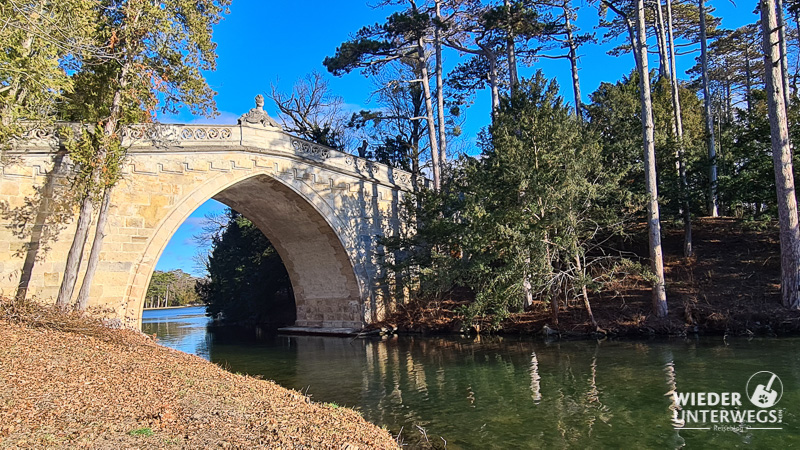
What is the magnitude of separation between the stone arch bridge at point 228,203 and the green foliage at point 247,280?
429 cm

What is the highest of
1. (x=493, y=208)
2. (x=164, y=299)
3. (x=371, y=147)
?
(x=371, y=147)

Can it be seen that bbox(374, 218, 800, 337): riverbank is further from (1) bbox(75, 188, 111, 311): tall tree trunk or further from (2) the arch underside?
(1) bbox(75, 188, 111, 311): tall tree trunk

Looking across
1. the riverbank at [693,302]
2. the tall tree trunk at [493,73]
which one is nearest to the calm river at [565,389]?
the riverbank at [693,302]

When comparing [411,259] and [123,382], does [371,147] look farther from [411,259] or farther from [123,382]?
[123,382]

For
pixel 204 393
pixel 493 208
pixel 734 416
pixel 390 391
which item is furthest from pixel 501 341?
pixel 204 393

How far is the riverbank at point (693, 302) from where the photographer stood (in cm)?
1197

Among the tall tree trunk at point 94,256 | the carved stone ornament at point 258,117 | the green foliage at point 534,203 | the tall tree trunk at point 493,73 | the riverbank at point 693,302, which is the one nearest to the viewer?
the tall tree trunk at point 94,256

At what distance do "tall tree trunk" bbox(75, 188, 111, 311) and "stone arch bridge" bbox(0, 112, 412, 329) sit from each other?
111cm

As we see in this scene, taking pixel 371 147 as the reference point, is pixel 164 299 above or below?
below

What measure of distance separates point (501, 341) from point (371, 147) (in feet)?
55.8

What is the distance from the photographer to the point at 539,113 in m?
12.9

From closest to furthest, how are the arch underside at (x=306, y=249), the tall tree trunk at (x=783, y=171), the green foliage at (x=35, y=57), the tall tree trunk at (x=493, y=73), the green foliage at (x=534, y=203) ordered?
1. the green foliage at (x=35, y=57)
2. the tall tree trunk at (x=783, y=171)
3. the green foliage at (x=534, y=203)
4. the arch underside at (x=306, y=249)
5. the tall tree trunk at (x=493, y=73)

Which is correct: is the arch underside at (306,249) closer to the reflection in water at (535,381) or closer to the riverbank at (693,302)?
the riverbank at (693,302)

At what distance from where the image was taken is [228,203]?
17.9 metres
